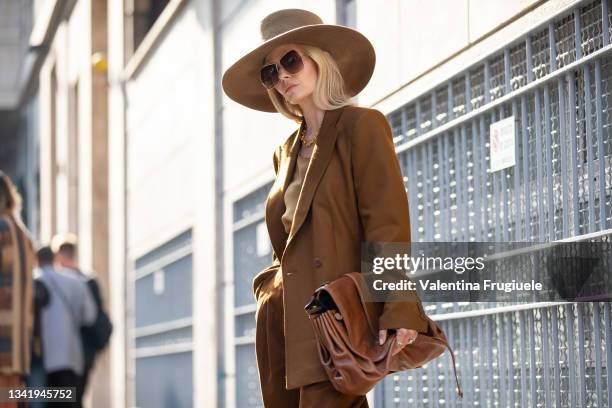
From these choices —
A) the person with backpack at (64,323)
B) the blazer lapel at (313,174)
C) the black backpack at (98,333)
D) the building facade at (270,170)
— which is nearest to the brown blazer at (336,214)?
the blazer lapel at (313,174)

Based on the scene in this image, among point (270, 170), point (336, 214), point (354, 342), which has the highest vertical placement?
point (270, 170)

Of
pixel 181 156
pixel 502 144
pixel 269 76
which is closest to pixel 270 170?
pixel 181 156

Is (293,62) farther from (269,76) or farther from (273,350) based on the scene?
(273,350)

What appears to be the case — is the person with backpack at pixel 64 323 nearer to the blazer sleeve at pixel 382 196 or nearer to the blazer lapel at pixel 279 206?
the blazer lapel at pixel 279 206

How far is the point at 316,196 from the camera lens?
4117 mm

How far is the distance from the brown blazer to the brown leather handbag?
8cm

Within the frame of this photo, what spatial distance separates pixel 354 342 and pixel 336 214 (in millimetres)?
431

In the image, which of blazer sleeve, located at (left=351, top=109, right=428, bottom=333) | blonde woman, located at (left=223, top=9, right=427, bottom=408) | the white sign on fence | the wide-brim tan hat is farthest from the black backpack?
blazer sleeve, located at (left=351, top=109, right=428, bottom=333)

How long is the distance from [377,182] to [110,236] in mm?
14263

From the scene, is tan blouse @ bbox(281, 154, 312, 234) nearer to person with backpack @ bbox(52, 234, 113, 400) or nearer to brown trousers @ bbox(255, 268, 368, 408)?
brown trousers @ bbox(255, 268, 368, 408)

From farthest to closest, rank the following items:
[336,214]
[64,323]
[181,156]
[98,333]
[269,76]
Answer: [181,156]
[98,333]
[64,323]
[269,76]
[336,214]

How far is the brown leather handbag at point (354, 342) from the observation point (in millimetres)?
3855

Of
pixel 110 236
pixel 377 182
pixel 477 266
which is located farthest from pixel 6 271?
pixel 110 236

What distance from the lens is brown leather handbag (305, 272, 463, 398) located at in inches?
152
